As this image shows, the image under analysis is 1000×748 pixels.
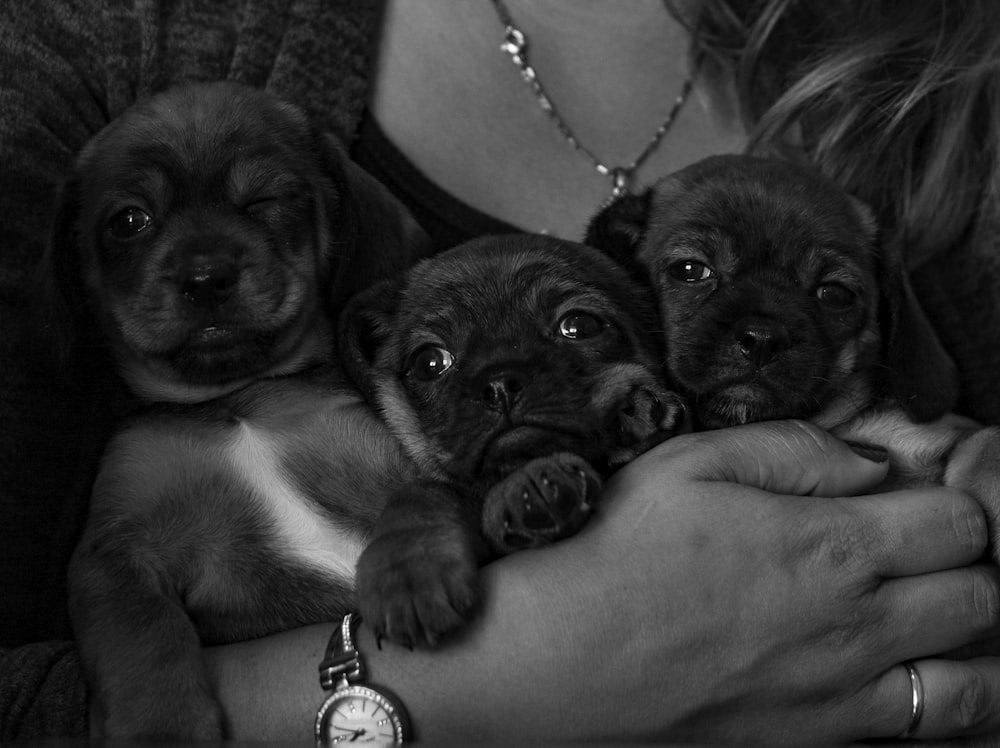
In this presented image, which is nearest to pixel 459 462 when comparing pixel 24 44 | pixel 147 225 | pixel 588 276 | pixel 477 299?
pixel 477 299

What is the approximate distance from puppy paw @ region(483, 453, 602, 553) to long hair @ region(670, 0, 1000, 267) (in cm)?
162

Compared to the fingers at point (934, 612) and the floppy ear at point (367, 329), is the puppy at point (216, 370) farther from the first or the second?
the fingers at point (934, 612)

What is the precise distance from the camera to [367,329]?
2.71m

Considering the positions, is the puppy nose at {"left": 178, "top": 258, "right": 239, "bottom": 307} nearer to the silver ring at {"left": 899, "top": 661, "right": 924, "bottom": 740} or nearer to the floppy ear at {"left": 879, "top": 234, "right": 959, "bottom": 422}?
the floppy ear at {"left": 879, "top": 234, "right": 959, "bottom": 422}

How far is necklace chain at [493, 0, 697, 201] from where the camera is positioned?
351 cm

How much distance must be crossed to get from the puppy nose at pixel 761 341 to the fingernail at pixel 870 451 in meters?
0.35

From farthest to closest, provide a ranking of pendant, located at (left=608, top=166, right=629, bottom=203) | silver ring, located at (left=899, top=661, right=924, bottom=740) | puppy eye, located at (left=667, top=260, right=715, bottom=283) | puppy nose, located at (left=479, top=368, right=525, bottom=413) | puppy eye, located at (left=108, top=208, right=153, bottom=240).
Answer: pendant, located at (left=608, top=166, right=629, bottom=203)
puppy eye, located at (left=667, top=260, right=715, bottom=283)
puppy eye, located at (left=108, top=208, right=153, bottom=240)
silver ring, located at (left=899, top=661, right=924, bottom=740)
puppy nose, located at (left=479, top=368, right=525, bottom=413)

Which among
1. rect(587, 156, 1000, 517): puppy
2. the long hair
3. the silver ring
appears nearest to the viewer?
the silver ring

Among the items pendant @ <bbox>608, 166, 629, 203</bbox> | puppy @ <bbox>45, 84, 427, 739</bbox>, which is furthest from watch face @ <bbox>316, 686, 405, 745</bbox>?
pendant @ <bbox>608, 166, 629, 203</bbox>

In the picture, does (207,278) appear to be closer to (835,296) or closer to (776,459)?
(776,459)

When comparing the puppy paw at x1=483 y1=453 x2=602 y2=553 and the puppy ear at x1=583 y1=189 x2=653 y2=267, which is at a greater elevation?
the puppy ear at x1=583 y1=189 x2=653 y2=267

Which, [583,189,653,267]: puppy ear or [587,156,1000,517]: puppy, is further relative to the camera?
[583,189,653,267]: puppy ear

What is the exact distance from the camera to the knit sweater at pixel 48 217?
2.53 m

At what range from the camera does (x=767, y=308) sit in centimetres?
248
